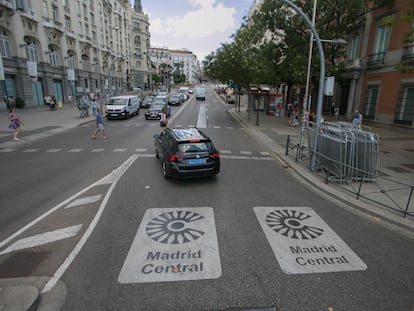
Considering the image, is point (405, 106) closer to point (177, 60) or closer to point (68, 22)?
point (68, 22)

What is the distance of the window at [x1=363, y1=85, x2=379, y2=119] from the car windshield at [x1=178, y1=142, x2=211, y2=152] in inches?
775

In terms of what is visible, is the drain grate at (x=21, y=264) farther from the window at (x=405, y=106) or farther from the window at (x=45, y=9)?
the window at (x=45, y=9)

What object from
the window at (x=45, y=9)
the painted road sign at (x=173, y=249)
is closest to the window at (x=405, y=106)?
the painted road sign at (x=173, y=249)

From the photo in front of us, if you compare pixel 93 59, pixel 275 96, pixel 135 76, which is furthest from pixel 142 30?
pixel 275 96

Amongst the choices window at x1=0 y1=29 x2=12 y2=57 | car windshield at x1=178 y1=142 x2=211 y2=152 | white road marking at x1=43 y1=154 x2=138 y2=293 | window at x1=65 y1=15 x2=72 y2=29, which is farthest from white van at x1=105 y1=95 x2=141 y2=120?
window at x1=65 y1=15 x2=72 y2=29

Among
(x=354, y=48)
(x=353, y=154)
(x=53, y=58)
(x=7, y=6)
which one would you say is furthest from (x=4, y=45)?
(x=354, y=48)

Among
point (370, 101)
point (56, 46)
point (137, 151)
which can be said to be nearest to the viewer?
point (137, 151)

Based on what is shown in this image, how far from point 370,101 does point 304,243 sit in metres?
21.7

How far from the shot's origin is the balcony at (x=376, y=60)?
19.3m

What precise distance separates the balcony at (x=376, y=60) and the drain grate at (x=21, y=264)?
2439 cm

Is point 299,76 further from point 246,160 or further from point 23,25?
point 23,25

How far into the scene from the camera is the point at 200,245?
14.4ft

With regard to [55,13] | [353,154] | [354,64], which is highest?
[55,13]

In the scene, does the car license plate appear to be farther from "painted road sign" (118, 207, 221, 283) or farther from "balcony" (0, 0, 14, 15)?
"balcony" (0, 0, 14, 15)
